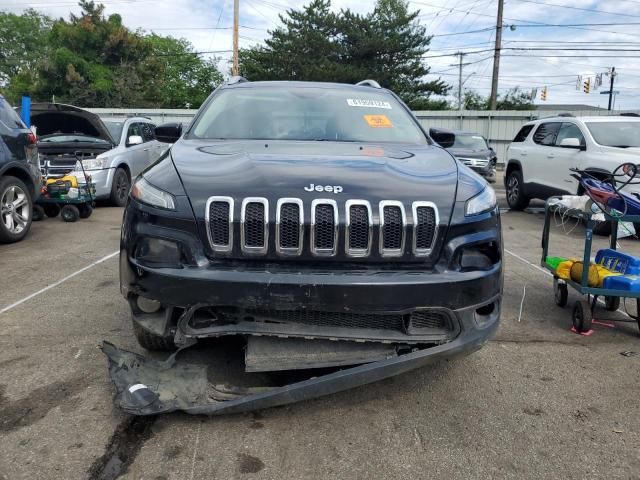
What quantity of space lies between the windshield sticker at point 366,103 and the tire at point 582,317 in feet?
6.78

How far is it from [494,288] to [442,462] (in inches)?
33.7

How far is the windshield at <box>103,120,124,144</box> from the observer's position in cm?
1048

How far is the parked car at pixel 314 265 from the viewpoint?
2.43 metres

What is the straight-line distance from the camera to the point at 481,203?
274 cm

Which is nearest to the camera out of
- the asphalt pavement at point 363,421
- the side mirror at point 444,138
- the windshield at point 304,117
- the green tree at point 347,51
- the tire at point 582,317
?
the asphalt pavement at point 363,421

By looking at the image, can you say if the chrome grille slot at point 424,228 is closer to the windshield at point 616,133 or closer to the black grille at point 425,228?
the black grille at point 425,228

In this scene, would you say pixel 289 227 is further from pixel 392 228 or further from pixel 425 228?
pixel 425 228

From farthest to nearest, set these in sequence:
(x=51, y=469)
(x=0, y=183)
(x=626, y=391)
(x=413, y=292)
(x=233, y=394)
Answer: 1. (x=0, y=183)
2. (x=626, y=391)
3. (x=233, y=394)
4. (x=413, y=292)
5. (x=51, y=469)

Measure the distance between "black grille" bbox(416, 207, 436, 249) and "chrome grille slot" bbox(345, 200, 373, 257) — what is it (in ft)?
0.77

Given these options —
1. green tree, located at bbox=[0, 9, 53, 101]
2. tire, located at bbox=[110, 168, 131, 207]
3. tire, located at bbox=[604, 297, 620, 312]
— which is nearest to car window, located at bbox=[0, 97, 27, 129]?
tire, located at bbox=[110, 168, 131, 207]

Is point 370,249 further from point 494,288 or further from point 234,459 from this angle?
point 234,459

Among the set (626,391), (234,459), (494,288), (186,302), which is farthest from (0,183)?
(626,391)

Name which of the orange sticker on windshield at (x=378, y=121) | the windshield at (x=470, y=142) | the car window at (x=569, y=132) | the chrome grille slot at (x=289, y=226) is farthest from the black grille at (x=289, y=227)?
the windshield at (x=470, y=142)

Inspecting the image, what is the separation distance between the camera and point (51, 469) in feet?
7.24
